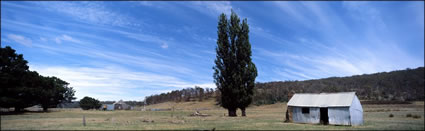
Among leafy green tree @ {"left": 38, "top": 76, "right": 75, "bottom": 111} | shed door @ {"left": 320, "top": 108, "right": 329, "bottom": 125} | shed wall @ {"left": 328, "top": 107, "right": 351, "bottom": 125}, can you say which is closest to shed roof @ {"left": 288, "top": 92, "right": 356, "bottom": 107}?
shed wall @ {"left": 328, "top": 107, "right": 351, "bottom": 125}

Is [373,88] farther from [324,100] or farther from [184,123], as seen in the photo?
[184,123]

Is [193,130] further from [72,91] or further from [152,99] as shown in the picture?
[152,99]

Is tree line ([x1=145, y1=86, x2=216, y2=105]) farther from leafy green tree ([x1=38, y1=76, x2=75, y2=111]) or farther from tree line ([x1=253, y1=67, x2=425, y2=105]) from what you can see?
leafy green tree ([x1=38, y1=76, x2=75, y2=111])

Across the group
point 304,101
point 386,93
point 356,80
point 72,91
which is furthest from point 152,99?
point 304,101

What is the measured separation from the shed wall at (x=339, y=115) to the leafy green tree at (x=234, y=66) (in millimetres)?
17170

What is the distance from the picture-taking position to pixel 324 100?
89.0ft

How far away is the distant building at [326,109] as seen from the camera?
2467 centimetres

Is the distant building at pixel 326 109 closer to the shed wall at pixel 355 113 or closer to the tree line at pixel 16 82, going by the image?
the shed wall at pixel 355 113

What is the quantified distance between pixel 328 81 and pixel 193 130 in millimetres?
105838

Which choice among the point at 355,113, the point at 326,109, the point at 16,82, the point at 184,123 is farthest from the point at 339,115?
the point at 16,82

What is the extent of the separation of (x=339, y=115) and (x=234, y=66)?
2008 centimetres

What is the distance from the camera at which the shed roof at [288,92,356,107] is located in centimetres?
2534

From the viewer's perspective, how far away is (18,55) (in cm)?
3669

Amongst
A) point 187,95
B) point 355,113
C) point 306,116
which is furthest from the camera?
point 187,95
